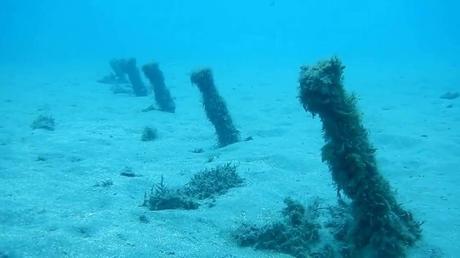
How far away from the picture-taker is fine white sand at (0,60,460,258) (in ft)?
21.1

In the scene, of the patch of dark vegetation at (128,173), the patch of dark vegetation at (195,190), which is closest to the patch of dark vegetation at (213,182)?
the patch of dark vegetation at (195,190)

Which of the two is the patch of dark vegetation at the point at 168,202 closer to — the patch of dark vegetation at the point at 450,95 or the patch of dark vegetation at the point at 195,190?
the patch of dark vegetation at the point at 195,190

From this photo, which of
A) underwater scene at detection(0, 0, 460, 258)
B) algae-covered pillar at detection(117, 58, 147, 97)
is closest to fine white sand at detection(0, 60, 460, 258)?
underwater scene at detection(0, 0, 460, 258)

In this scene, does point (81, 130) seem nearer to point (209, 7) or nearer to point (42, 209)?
point (42, 209)

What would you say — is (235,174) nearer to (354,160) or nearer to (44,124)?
(354,160)

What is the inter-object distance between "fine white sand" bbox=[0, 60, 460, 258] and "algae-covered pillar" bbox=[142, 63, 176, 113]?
2.53 feet

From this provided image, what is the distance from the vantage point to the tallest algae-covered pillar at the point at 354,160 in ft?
17.4

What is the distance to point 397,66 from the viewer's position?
112ft

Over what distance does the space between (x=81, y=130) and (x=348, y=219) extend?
10278 millimetres

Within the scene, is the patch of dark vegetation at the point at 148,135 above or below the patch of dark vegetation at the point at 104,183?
above

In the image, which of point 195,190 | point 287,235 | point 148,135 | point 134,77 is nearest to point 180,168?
point 195,190

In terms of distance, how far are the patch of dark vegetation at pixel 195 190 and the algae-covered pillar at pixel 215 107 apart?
9.58 ft

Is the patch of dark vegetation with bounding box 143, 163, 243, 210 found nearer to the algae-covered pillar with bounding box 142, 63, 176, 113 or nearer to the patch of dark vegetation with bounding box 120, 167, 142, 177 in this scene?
the patch of dark vegetation with bounding box 120, 167, 142, 177

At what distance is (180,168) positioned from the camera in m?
10.4
